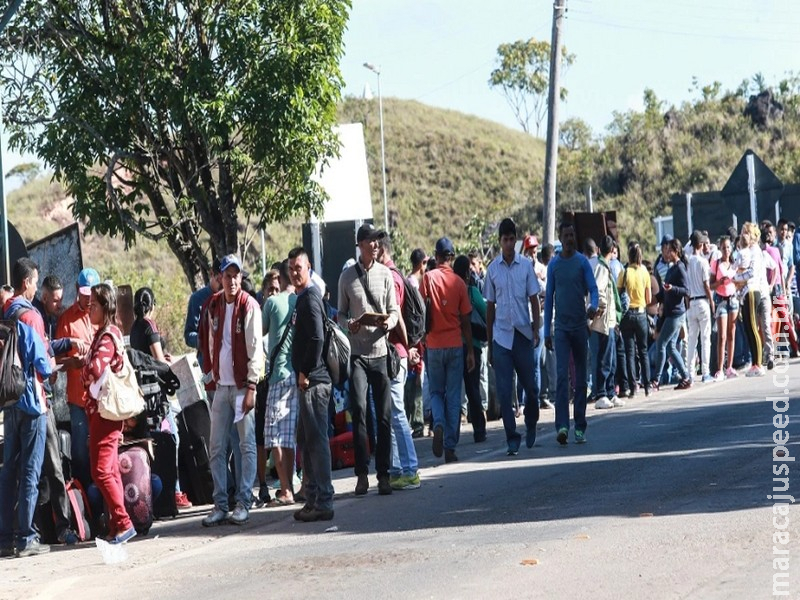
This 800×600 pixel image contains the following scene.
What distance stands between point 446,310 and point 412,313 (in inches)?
35.1

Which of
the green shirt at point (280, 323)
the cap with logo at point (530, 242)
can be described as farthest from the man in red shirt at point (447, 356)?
the cap with logo at point (530, 242)

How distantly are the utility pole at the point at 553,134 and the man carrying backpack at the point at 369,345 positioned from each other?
38.0ft

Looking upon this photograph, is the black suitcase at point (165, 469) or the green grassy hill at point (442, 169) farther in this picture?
the green grassy hill at point (442, 169)

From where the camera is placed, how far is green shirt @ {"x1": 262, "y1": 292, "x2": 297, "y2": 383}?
1186cm

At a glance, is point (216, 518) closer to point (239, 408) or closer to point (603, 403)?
point (239, 408)

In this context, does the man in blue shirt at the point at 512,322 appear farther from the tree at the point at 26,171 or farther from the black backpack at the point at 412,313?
the tree at the point at 26,171

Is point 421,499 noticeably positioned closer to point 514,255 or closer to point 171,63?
point 514,255

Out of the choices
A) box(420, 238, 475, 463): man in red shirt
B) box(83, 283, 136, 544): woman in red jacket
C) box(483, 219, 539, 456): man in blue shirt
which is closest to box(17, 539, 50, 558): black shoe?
box(83, 283, 136, 544): woman in red jacket

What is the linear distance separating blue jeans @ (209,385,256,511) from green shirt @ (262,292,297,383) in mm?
546

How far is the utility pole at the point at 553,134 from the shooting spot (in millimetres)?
23984

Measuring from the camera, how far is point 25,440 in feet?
35.7

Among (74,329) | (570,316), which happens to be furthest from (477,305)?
(74,329)

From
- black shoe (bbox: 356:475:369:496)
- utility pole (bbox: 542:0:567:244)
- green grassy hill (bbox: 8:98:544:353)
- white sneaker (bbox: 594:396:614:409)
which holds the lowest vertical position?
black shoe (bbox: 356:475:369:496)

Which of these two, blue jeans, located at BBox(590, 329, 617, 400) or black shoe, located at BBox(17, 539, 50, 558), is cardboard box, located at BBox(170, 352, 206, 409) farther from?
blue jeans, located at BBox(590, 329, 617, 400)
